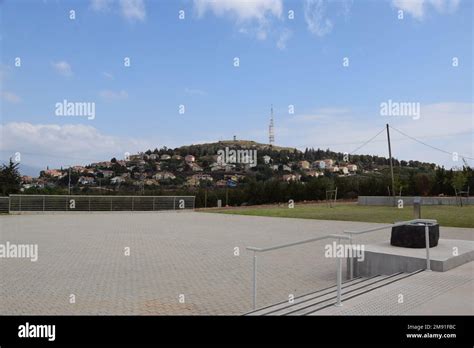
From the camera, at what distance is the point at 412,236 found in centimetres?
821

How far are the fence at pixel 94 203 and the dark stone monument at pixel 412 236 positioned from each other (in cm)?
2785

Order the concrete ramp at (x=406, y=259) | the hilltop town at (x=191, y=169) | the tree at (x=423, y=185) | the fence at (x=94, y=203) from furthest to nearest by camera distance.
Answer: the hilltop town at (x=191, y=169) → the tree at (x=423, y=185) → the fence at (x=94, y=203) → the concrete ramp at (x=406, y=259)

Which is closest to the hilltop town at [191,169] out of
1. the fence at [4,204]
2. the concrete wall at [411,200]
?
the concrete wall at [411,200]

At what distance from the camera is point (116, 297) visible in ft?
21.1

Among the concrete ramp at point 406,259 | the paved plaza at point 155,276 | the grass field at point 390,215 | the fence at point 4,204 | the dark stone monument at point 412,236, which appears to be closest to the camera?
the paved plaza at point 155,276

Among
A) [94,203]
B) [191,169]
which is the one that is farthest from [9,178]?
[191,169]

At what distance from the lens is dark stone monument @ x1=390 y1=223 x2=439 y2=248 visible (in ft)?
26.8

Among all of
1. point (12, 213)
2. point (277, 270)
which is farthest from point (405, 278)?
point (12, 213)

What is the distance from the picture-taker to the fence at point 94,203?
2984 cm

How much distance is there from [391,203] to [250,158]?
53992 millimetres

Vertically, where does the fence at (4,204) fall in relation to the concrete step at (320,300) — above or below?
above

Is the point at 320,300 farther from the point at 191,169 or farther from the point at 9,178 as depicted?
the point at 191,169

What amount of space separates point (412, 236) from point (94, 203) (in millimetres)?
29051

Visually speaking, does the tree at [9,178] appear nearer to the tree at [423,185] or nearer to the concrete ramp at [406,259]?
the concrete ramp at [406,259]
